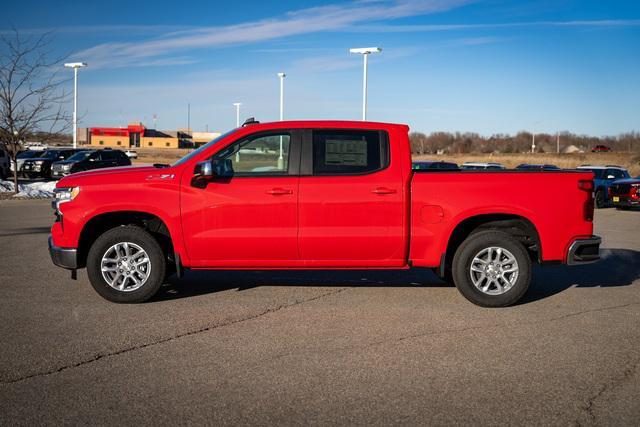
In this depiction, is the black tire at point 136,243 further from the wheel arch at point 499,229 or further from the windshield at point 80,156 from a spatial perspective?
the windshield at point 80,156

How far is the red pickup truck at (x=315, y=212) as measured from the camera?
6.56 m

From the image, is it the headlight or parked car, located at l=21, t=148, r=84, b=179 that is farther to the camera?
parked car, located at l=21, t=148, r=84, b=179

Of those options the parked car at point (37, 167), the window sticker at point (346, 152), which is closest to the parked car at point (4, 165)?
the parked car at point (37, 167)

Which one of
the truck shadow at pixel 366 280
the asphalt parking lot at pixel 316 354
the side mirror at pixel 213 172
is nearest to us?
the asphalt parking lot at pixel 316 354

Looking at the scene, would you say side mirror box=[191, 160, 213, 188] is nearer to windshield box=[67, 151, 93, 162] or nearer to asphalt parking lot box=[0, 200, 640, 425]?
asphalt parking lot box=[0, 200, 640, 425]

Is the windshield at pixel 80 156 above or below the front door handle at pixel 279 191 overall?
above

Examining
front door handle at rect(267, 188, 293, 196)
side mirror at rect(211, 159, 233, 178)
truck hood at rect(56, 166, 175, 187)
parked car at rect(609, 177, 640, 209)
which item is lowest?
parked car at rect(609, 177, 640, 209)

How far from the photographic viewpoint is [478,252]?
6711 millimetres

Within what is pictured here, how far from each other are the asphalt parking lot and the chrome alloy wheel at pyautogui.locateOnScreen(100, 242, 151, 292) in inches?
10.2

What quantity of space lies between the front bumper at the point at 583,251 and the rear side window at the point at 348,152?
223 cm

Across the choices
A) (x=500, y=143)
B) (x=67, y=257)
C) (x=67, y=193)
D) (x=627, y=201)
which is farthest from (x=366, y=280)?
(x=500, y=143)

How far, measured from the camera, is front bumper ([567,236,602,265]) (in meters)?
6.71

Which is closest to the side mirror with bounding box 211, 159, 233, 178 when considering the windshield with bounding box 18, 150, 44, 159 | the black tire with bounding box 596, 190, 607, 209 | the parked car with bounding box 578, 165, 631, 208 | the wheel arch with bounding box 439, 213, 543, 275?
the wheel arch with bounding box 439, 213, 543, 275

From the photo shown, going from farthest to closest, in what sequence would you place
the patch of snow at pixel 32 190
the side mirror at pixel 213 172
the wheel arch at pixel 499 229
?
1. the patch of snow at pixel 32 190
2. the wheel arch at pixel 499 229
3. the side mirror at pixel 213 172
